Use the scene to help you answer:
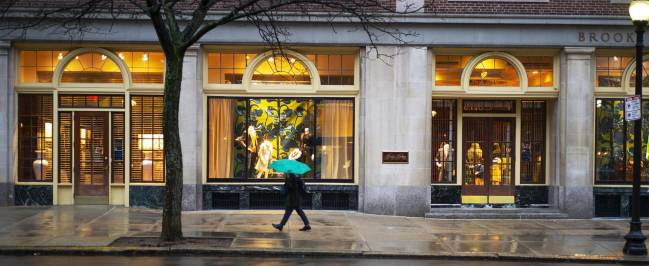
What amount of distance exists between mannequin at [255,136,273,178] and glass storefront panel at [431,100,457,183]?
4523 millimetres

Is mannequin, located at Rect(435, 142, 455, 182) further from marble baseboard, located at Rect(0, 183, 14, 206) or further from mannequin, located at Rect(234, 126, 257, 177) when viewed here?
marble baseboard, located at Rect(0, 183, 14, 206)

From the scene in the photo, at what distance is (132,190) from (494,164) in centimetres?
989

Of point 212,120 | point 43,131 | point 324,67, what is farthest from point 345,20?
point 43,131

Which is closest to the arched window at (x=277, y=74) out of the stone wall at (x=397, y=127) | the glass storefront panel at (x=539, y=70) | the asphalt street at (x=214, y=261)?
the stone wall at (x=397, y=127)

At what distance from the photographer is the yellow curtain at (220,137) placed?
58.5 feet

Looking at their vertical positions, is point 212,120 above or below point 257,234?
above

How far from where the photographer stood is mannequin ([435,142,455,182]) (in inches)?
725

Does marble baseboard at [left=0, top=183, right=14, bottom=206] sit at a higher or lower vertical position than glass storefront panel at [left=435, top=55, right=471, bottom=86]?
lower

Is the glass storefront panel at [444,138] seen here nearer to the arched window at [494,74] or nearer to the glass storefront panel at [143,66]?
the arched window at [494,74]

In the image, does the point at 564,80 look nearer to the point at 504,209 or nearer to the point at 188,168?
the point at 504,209

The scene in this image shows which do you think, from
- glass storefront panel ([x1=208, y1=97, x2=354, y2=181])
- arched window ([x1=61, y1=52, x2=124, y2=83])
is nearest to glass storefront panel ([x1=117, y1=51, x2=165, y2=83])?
arched window ([x1=61, y1=52, x2=124, y2=83])

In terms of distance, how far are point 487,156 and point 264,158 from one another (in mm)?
6165

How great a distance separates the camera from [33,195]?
57.7 ft

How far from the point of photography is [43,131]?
17.7m
